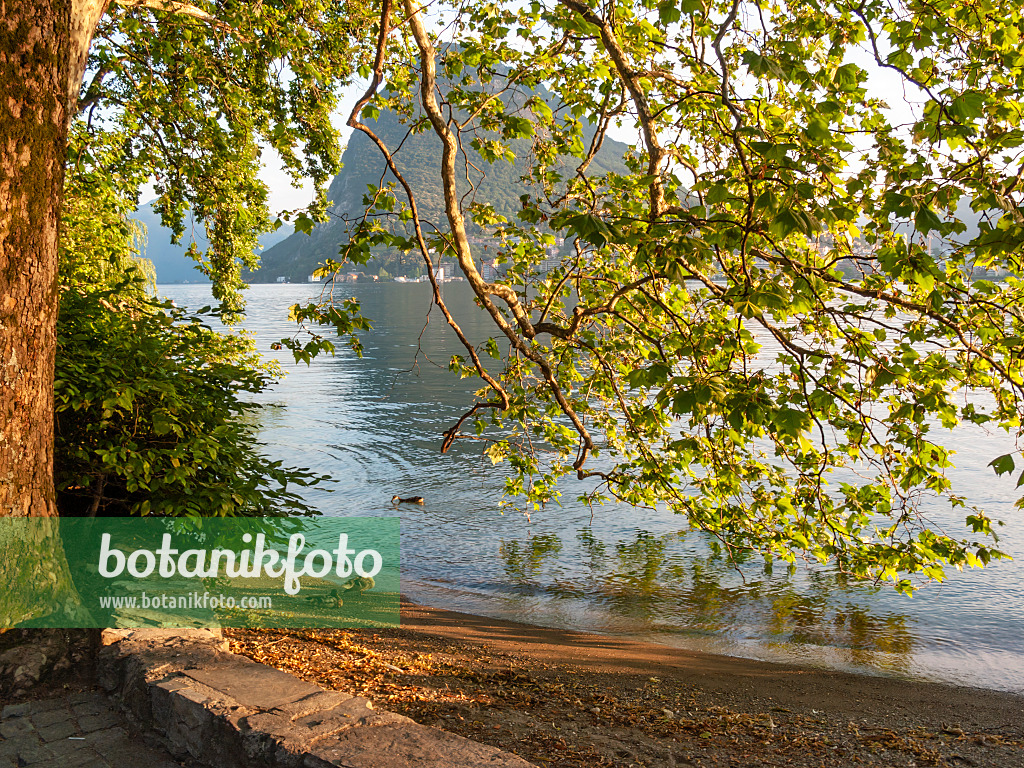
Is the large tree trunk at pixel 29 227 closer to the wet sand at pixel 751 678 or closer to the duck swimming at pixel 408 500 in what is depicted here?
the wet sand at pixel 751 678

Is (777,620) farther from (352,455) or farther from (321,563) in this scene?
(352,455)

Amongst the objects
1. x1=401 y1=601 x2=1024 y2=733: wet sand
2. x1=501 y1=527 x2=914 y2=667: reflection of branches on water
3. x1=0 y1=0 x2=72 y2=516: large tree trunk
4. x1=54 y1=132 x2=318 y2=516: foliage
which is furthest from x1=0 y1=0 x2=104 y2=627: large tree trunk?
x1=501 y1=527 x2=914 y2=667: reflection of branches on water

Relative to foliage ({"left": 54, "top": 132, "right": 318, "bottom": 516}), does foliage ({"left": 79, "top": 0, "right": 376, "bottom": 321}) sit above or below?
above

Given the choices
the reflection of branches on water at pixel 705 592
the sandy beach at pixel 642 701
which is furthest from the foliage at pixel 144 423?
the reflection of branches on water at pixel 705 592

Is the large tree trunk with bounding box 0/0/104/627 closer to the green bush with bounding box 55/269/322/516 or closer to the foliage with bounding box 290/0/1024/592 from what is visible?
the green bush with bounding box 55/269/322/516

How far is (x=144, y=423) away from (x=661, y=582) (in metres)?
8.71

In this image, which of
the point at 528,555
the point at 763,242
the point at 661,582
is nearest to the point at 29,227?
the point at 763,242

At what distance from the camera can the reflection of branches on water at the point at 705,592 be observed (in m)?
9.46

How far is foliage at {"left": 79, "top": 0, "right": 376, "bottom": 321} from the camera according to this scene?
29.1ft

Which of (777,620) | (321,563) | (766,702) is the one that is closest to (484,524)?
(321,563)

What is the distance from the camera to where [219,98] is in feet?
32.5

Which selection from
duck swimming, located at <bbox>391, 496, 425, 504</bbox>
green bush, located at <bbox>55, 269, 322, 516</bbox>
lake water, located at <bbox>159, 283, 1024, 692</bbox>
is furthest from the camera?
duck swimming, located at <bbox>391, 496, 425, 504</bbox>

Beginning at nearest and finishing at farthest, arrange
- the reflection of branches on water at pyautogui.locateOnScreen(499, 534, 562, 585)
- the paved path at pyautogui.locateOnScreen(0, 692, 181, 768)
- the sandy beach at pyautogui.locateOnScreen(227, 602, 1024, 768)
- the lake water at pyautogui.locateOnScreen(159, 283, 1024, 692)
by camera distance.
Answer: the paved path at pyautogui.locateOnScreen(0, 692, 181, 768) → the sandy beach at pyautogui.locateOnScreen(227, 602, 1024, 768) → the lake water at pyautogui.locateOnScreen(159, 283, 1024, 692) → the reflection of branches on water at pyautogui.locateOnScreen(499, 534, 562, 585)

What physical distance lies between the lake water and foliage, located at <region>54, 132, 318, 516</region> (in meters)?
0.83
